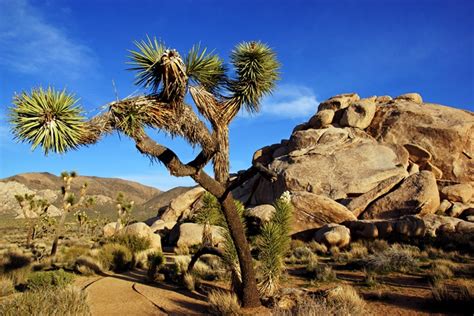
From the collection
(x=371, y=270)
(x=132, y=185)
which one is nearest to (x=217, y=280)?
(x=371, y=270)

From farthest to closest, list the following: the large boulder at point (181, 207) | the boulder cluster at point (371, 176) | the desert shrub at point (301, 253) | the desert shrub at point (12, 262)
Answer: the large boulder at point (181, 207) → the boulder cluster at point (371, 176) → the desert shrub at point (301, 253) → the desert shrub at point (12, 262)

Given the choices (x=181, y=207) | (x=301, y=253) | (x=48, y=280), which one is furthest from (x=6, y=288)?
(x=181, y=207)

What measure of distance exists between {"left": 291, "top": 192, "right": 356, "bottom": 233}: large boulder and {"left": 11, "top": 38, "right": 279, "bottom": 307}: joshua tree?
44.2 ft

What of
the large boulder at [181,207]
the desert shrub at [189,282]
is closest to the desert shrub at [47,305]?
the desert shrub at [189,282]

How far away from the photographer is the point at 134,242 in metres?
17.9

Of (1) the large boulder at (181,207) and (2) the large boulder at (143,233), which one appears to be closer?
(2) the large boulder at (143,233)

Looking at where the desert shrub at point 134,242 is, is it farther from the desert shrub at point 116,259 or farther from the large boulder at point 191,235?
the large boulder at point 191,235

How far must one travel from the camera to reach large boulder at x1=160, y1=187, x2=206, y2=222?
31344 mm

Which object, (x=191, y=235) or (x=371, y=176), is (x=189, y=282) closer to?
(x=191, y=235)

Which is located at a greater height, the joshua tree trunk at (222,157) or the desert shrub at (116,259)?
the joshua tree trunk at (222,157)

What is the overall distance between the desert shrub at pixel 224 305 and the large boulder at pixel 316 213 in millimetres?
13301

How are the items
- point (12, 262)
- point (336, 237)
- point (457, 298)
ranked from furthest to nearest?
point (336, 237), point (12, 262), point (457, 298)

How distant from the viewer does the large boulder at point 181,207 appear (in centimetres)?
3134

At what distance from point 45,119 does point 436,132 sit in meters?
27.7
